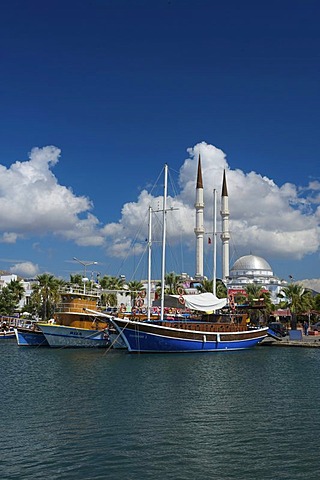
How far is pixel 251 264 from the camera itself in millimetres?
157375

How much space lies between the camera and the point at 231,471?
16422mm

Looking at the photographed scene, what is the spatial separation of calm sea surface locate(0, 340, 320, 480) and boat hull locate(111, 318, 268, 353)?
388 inches

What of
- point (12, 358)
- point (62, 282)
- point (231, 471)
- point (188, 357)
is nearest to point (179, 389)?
point (231, 471)

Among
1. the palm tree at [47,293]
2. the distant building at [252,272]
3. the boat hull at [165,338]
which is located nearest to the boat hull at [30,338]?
the boat hull at [165,338]

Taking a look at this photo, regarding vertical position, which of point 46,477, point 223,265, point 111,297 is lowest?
point 46,477

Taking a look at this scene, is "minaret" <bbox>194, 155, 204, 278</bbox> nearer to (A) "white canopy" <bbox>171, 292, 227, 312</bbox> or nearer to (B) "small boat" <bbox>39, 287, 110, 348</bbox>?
(A) "white canopy" <bbox>171, 292, 227, 312</bbox>

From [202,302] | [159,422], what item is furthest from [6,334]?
[159,422]

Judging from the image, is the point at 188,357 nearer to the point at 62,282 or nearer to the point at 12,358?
the point at 12,358

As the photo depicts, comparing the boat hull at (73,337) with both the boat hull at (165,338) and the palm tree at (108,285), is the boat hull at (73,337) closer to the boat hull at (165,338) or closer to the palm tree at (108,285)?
the boat hull at (165,338)

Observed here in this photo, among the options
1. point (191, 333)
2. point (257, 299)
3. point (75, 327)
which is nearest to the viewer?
point (191, 333)

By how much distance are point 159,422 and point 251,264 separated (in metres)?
138

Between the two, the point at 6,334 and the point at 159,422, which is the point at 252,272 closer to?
the point at 6,334

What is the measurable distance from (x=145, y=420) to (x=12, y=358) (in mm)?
29453

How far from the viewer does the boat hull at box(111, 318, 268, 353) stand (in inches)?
2024
